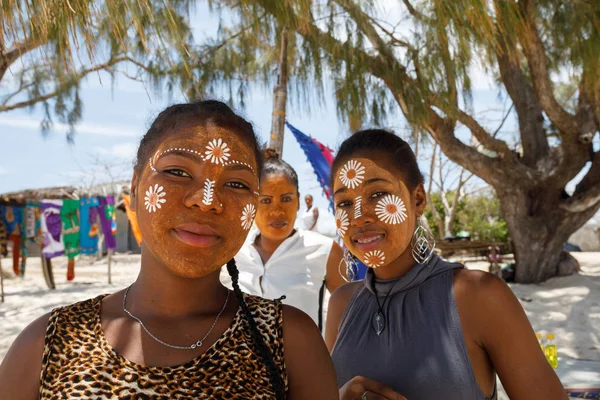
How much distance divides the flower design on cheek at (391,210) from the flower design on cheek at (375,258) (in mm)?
95

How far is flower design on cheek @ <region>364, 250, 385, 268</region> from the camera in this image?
4.92ft

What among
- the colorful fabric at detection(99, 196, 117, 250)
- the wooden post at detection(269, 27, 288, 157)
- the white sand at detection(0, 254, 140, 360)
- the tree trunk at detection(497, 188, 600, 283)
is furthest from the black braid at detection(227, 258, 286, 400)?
the colorful fabric at detection(99, 196, 117, 250)

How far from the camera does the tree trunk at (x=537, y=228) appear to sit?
7.59 m

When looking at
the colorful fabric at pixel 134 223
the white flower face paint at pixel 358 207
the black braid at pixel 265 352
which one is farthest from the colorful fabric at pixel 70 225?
the black braid at pixel 265 352

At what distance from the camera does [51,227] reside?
28.0ft

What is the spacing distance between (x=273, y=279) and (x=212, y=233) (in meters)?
1.53

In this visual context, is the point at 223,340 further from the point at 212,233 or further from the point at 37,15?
the point at 37,15

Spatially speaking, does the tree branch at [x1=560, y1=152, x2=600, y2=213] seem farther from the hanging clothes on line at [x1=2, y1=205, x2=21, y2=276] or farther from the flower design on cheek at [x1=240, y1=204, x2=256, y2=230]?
the hanging clothes on line at [x1=2, y1=205, x2=21, y2=276]

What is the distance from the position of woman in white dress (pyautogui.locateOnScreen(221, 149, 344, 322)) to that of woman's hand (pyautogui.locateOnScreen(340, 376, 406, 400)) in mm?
1262

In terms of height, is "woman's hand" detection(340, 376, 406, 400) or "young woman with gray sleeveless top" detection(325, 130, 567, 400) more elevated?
"young woman with gray sleeveless top" detection(325, 130, 567, 400)

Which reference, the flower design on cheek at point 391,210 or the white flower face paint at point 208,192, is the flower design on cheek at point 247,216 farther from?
the flower design on cheek at point 391,210

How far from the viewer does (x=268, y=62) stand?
536 centimetres

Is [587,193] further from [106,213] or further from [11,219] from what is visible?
[11,219]

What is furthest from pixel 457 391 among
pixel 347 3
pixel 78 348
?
pixel 347 3
